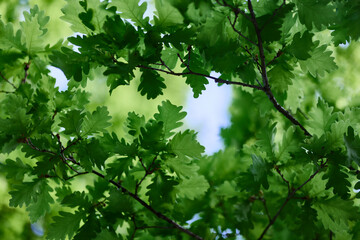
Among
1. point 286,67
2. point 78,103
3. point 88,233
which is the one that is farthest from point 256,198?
point 78,103

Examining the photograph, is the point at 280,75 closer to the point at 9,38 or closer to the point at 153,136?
the point at 153,136

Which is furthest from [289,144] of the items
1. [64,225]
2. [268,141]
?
[64,225]

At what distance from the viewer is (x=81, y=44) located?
3.80 ft

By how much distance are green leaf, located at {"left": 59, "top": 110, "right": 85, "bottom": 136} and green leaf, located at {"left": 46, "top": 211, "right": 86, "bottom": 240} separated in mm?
391

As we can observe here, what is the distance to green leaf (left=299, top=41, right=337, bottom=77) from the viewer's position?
1308mm

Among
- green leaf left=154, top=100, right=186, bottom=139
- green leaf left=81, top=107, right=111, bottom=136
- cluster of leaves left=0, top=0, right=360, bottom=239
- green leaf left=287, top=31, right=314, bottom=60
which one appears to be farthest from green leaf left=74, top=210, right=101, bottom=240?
green leaf left=287, top=31, right=314, bottom=60

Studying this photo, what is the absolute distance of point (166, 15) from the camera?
Result: 1.12 metres

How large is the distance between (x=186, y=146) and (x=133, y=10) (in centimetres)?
54

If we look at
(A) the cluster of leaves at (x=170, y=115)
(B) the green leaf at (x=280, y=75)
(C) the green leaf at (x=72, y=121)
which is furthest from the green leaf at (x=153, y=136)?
(B) the green leaf at (x=280, y=75)

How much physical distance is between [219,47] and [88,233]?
90 centimetres

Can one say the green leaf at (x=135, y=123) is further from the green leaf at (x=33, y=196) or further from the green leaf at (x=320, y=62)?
the green leaf at (x=320, y=62)

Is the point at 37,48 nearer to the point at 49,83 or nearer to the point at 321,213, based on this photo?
the point at 49,83

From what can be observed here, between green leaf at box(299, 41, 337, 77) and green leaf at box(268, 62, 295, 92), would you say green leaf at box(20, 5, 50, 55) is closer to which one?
green leaf at box(268, 62, 295, 92)

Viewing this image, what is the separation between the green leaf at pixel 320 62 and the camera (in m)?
1.31
